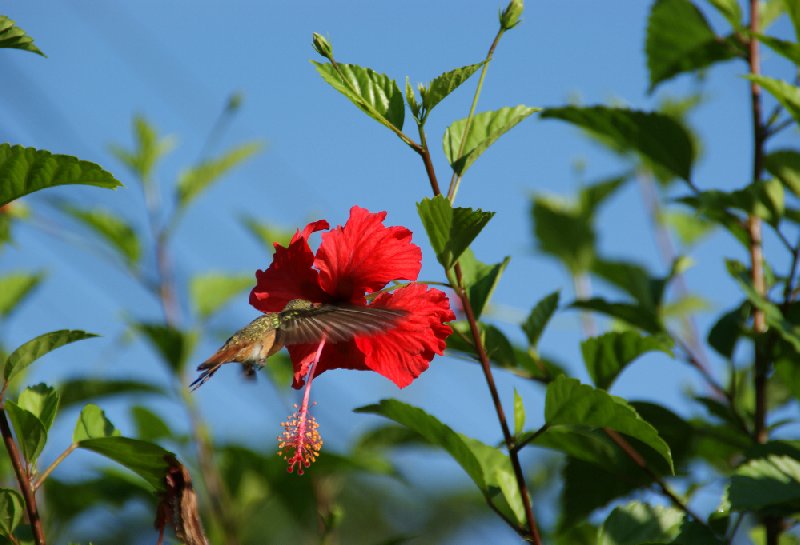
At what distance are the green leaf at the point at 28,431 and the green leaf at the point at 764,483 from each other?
0.97 m

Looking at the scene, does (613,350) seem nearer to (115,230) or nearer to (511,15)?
(511,15)

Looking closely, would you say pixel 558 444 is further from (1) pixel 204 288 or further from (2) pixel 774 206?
(1) pixel 204 288

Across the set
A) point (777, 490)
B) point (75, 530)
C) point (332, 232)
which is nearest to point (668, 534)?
point (777, 490)

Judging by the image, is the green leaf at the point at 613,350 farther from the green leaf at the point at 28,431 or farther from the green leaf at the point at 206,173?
the green leaf at the point at 206,173

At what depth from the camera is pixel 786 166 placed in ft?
5.92

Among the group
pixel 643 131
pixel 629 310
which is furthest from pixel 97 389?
pixel 643 131

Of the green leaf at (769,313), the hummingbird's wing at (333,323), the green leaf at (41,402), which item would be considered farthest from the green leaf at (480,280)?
the green leaf at (41,402)

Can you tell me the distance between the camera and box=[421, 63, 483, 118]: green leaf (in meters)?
1.28

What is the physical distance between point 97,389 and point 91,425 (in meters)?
1.12

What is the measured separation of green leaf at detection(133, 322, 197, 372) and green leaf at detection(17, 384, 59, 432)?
3.81ft

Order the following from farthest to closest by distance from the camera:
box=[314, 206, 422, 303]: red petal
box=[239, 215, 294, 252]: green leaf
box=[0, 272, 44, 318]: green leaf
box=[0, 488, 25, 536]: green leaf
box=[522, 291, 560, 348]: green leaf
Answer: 1. box=[239, 215, 294, 252]: green leaf
2. box=[0, 272, 44, 318]: green leaf
3. box=[522, 291, 560, 348]: green leaf
4. box=[314, 206, 422, 303]: red petal
5. box=[0, 488, 25, 536]: green leaf

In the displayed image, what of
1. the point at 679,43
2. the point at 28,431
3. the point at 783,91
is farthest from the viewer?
the point at 679,43

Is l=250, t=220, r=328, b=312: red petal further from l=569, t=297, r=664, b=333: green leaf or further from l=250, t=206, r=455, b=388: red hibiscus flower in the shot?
l=569, t=297, r=664, b=333: green leaf

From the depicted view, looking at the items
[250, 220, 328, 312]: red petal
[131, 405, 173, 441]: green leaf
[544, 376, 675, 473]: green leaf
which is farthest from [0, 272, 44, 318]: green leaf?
[544, 376, 675, 473]: green leaf
